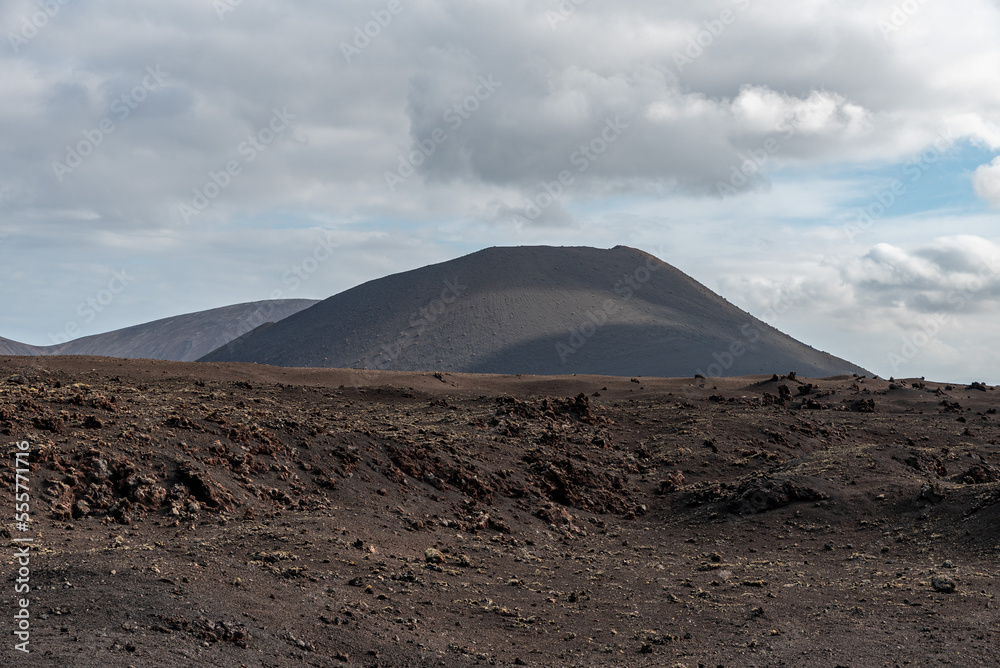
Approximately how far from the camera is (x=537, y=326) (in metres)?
120

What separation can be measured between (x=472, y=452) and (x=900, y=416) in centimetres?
2550

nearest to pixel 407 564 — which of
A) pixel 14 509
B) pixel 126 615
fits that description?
pixel 126 615

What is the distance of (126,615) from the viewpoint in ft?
33.5

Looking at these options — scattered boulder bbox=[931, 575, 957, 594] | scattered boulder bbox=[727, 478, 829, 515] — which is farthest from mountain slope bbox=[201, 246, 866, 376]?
scattered boulder bbox=[931, 575, 957, 594]

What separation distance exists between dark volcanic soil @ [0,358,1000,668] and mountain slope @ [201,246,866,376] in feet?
246

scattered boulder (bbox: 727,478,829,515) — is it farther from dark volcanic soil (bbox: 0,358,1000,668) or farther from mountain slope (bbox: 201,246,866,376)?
mountain slope (bbox: 201,246,866,376)

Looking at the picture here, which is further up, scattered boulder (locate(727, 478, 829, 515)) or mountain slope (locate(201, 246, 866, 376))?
mountain slope (locate(201, 246, 866, 376))

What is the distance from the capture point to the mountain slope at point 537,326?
358ft

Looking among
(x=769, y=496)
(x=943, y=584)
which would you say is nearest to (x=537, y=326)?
(x=769, y=496)

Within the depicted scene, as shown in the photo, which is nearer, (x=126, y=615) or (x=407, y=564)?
(x=126, y=615)

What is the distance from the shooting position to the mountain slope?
358 feet

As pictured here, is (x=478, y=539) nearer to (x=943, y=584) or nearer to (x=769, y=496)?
(x=769, y=496)

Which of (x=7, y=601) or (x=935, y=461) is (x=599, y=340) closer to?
(x=935, y=461)

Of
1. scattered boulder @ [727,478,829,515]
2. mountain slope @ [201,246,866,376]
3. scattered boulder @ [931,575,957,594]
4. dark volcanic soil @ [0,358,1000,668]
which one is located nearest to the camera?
dark volcanic soil @ [0,358,1000,668]
